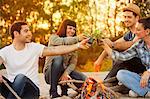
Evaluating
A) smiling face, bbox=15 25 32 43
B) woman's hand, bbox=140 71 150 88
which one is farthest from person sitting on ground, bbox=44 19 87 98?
woman's hand, bbox=140 71 150 88

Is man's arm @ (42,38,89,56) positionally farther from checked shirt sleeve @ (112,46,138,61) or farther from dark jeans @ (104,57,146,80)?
dark jeans @ (104,57,146,80)

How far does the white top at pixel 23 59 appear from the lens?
150 inches

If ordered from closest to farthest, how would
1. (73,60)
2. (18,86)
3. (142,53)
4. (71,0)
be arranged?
1. (18,86)
2. (142,53)
3. (73,60)
4. (71,0)

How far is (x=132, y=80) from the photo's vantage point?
4.36 metres

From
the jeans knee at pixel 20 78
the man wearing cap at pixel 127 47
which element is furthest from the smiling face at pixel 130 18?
the jeans knee at pixel 20 78

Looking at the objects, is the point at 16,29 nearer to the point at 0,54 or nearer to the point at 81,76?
the point at 0,54

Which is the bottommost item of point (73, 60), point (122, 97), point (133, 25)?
point (122, 97)

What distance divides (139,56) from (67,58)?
2.23 feet

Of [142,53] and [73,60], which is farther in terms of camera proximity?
[73,60]

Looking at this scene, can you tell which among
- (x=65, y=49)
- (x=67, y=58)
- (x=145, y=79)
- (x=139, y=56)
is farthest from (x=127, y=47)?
(x=65, y=49)

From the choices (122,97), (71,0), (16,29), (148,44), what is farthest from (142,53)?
(71,0)

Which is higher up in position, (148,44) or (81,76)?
(148,44)

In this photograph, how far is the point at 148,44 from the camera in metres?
4.31

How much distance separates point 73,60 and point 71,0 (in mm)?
7633
